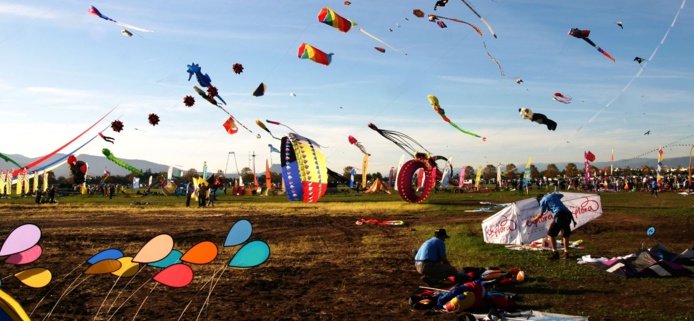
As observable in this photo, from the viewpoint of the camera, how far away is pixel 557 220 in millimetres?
12047

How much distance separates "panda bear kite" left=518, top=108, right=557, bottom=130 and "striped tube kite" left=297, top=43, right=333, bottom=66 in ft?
19.6

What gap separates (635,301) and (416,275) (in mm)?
3870

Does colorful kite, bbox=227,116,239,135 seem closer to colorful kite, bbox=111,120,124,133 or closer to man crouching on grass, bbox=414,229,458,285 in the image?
colorful kite, bbox=111,120,124,133

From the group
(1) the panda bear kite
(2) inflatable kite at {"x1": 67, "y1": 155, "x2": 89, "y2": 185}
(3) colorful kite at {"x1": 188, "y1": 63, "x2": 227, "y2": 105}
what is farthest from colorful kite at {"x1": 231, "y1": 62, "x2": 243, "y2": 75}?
(2) inflatable kite at {"x1": 67, "y1": 155, "x2": 89, "y2": 185}

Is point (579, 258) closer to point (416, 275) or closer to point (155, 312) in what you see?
point (416, 275)

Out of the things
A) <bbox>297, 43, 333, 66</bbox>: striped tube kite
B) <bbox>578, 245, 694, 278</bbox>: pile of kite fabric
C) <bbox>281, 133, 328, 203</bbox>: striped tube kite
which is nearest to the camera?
<bbox>578, 245, 694, 278</bbox>: pile of kite fabric

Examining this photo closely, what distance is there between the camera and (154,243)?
6.45m

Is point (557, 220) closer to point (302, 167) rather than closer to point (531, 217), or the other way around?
point (531, 217)

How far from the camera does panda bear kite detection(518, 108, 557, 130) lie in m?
14.3

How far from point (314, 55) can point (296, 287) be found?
8851 mm

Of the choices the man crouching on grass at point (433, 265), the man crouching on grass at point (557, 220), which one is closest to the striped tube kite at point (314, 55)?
the man crouching on grass at point (557, 220)

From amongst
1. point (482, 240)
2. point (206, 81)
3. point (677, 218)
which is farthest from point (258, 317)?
point (677, 218)

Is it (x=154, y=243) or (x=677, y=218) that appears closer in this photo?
(x=154, y=243)

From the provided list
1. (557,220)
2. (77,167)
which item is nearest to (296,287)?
(557,220)
